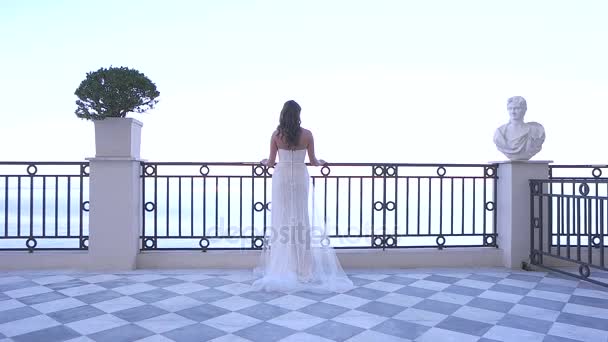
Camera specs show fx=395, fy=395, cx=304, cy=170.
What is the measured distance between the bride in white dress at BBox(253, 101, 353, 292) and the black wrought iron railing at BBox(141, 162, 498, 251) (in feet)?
1.95

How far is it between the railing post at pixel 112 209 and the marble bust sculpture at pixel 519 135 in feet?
13.9

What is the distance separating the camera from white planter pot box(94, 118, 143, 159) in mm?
4191

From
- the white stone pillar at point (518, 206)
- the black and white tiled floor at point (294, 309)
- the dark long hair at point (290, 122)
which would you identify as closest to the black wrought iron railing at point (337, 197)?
the white stone pillar at point (518, 206)

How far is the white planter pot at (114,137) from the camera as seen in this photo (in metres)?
4.19

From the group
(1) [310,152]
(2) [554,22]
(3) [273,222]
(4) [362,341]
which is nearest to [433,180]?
(1) [310,152]

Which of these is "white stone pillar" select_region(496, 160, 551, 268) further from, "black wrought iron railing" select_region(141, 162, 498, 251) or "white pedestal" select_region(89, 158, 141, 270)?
"white pedestal" select_region(89, 158, 141, 270)

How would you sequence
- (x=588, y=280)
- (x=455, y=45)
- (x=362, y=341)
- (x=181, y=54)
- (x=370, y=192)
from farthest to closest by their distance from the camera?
1. (x=181, y=54)
2. (x=455, y=45)
3. (x=370, y=192)
4. (x=588, y=280)
5. (x=362, y=341)

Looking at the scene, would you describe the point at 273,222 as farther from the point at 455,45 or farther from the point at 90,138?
the point at 455,45

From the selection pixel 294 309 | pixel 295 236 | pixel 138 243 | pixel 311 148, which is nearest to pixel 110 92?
pixel 138 243

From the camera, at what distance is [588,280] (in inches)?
150

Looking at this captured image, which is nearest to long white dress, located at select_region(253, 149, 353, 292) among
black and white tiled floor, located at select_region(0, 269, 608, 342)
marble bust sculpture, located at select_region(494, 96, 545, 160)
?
black and white tiled floor, located at select_region(0, 269, 608, 342)

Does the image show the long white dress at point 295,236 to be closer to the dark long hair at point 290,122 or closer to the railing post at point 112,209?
the dark long hair at point 290,122

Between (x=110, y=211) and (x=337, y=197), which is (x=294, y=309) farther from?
(x=110, y=211)

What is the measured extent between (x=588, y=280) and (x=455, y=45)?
5180 millimetres
